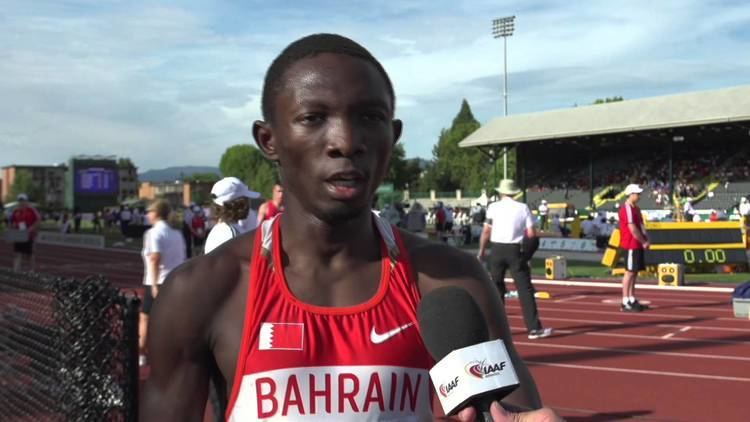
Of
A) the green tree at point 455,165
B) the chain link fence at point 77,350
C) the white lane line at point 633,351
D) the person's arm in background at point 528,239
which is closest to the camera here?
the chain link fence at point 77,350

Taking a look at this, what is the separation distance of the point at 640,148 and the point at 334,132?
5165 centimetres

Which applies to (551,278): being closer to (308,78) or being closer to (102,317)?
(102,317)

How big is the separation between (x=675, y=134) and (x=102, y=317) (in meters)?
44.8

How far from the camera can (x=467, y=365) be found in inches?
47.3

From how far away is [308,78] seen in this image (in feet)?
5.16

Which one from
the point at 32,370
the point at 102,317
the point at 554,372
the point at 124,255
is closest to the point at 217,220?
the point at 32,370

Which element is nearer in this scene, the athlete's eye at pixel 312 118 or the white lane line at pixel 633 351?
the athlete's eye at pixel 312 118

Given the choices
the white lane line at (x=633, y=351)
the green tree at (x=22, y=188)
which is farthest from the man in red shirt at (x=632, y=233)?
the green tree at (x=22, y=188)

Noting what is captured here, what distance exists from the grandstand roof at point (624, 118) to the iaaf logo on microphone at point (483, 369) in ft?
123

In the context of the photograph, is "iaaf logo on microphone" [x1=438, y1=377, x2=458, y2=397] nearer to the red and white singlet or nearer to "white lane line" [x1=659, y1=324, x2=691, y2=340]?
the red and white singlet

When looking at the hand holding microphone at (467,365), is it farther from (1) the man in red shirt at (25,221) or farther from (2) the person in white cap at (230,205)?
(1) the man in red shirt at (25,221)

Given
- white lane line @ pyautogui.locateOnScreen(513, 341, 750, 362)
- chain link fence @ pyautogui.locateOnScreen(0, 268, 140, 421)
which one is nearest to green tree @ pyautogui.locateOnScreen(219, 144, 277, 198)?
white lane line @ pyautogui.locateOnScreen(513, 341, 750, 362)

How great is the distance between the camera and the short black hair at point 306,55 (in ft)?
5.31

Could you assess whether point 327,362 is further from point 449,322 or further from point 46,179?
point 46,179
